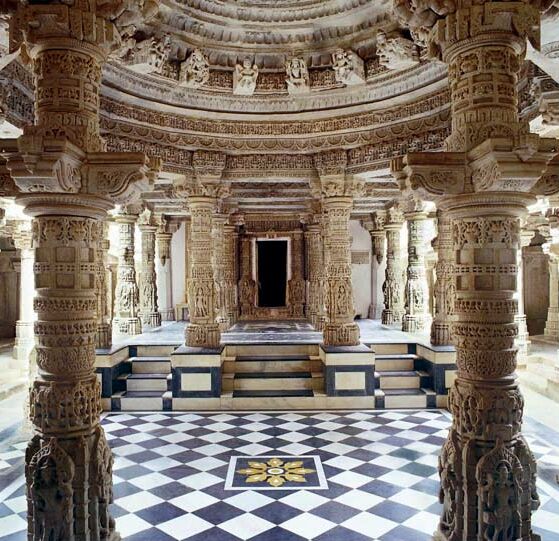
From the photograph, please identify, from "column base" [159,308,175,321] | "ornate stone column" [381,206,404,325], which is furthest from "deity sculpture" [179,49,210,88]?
"column base" [159,308,175,321]

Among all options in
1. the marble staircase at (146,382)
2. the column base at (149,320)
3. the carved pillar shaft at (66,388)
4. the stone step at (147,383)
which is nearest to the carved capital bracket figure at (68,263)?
the carved pillar shaft at (66,388)

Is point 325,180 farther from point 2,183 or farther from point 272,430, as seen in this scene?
point 2,183

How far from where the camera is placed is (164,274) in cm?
1570

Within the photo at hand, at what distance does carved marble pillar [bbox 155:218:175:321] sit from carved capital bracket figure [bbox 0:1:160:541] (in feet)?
39.8

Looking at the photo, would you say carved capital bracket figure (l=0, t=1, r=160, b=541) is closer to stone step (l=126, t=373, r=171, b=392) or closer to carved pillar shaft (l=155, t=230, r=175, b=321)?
stone step (l=126, t=373, r=171, b=392)

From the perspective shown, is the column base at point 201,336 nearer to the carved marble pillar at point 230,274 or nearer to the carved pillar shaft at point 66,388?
the carved marble pillar at point 230,274

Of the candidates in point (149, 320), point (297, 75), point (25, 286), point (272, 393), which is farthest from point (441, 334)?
point (25, 286)

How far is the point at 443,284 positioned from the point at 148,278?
294 inches

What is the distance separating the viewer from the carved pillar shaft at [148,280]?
1305cm

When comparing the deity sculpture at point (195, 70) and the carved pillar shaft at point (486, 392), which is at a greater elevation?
the deity sculpture at point (195, 70)

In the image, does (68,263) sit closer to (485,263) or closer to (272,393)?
(485,263)

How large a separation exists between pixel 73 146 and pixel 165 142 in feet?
17.2

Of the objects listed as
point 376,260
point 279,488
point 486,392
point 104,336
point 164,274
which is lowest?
point 279,488

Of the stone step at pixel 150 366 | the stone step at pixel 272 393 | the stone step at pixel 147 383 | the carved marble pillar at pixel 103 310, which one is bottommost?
the stone step at pixel 272 393
